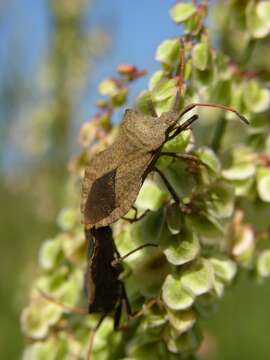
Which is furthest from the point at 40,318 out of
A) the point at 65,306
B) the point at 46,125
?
the point at 46,125

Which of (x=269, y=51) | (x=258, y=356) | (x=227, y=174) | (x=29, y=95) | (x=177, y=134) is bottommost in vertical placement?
(x=258, y=356)

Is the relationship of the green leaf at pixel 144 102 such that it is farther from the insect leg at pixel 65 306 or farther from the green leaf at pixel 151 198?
the insect leg at pixel 65 306

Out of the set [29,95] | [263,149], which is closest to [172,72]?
[263,149]

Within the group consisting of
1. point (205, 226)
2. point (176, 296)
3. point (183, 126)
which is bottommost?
point (176, 296)

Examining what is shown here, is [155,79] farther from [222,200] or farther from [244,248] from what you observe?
[244,248]

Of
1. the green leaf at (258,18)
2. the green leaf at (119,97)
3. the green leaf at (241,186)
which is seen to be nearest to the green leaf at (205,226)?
the green leaf at (241,186)

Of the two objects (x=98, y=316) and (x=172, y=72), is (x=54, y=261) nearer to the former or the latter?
(x=98, y=316)
